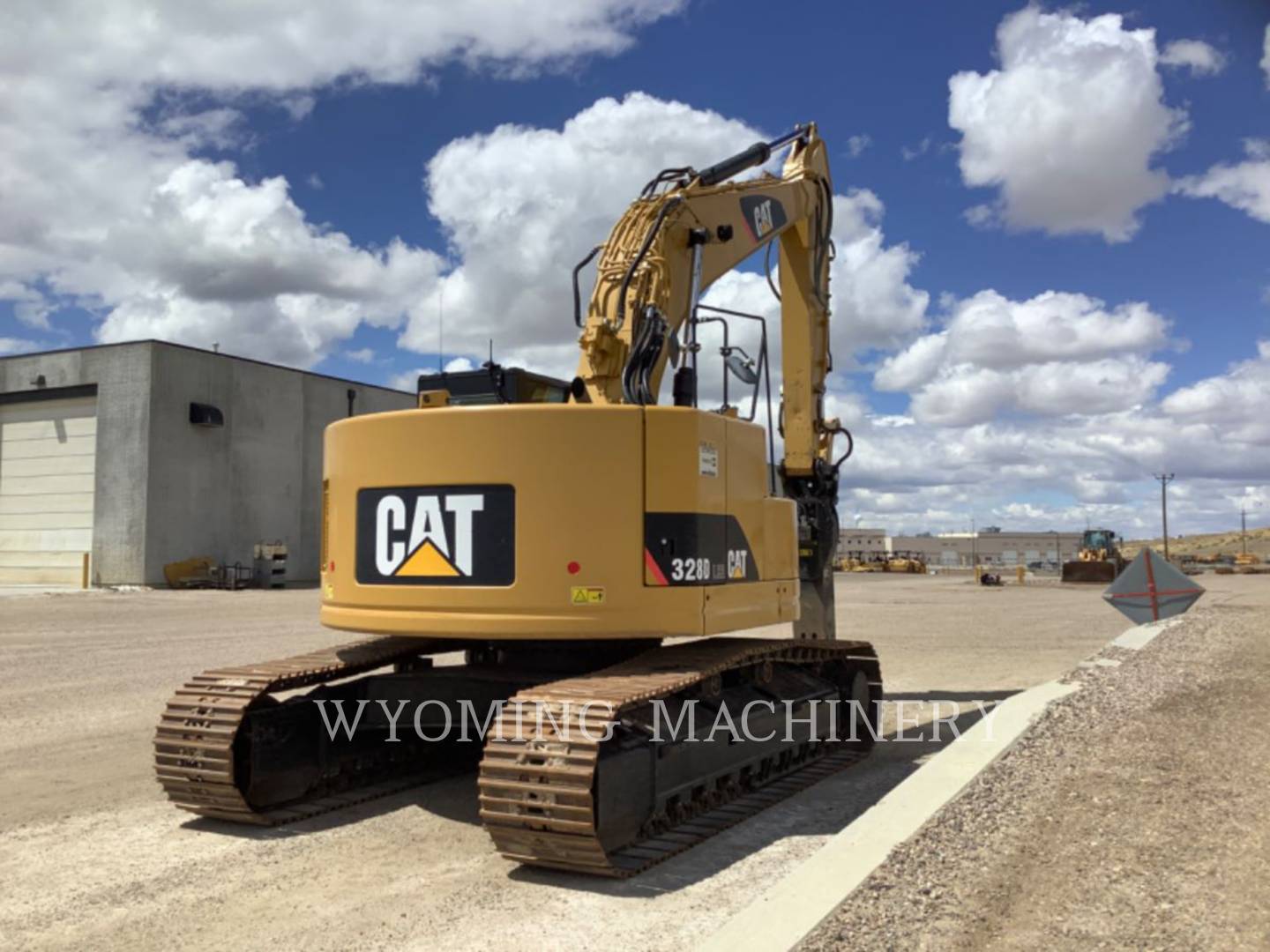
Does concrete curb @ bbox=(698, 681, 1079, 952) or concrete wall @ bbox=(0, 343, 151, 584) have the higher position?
concrete wall @ bbox=(0, 343, 151, 584)

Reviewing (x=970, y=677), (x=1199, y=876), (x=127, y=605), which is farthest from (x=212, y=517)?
(x=1199, y=876)

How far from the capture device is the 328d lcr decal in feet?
21.4

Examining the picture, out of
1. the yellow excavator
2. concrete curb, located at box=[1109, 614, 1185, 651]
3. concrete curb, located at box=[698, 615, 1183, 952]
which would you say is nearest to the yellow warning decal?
the yellow excavator

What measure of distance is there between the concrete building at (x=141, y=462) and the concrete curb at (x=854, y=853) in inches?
1240

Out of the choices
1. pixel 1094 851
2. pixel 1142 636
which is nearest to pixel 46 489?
pixel 1142 636

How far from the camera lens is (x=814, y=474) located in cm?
1159

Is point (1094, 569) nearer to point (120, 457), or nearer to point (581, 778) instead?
point (120, 457)

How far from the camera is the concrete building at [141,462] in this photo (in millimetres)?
33906

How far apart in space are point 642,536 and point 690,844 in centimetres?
183

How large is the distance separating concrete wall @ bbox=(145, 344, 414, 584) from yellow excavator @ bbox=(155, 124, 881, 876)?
2884cm

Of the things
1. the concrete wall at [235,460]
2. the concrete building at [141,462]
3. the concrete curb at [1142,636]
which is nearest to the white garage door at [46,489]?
the concrete building at [141,462]

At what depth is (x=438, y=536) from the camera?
6.64m

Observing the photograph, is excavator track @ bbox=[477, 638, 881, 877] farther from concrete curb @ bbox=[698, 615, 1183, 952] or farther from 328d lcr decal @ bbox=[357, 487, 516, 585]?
concrete curb @ bbox=[698, 615, 1183, 952]

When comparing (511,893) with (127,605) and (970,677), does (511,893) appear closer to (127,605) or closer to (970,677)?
(970,677)
